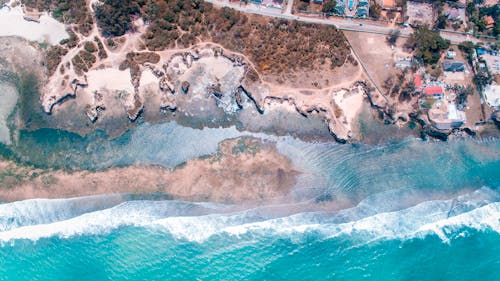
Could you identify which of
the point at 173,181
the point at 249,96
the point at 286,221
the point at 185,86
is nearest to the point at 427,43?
the point at 249,96

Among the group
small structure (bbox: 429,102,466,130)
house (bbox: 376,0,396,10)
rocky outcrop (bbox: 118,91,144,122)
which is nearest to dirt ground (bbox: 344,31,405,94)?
house (bbox: 376,0,396,10)

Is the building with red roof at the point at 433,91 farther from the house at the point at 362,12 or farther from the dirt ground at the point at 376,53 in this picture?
the house at the point at 362,12

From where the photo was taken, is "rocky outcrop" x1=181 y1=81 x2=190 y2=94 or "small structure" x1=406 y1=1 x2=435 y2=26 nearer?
"rocky outcrop" x1=181 y1=81 x2=190 y2=94

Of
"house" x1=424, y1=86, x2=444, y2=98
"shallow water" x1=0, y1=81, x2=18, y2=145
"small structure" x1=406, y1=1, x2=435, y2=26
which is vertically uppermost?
"small structure" x1=406, y1=1, x2=435, y2=26

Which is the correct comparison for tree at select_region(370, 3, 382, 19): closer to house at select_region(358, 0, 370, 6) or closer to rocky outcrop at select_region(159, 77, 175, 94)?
house at select_region(358, 0, 370, 6)

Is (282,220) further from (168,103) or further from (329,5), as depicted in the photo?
(329,5)

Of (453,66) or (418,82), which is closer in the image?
(418,82)
